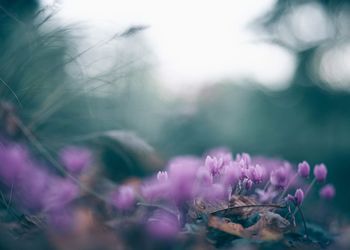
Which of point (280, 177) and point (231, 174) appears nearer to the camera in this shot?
point (231, 174)

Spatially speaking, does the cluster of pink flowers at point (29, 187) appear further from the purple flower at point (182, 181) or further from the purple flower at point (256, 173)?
the purple flower at point (256, 173)

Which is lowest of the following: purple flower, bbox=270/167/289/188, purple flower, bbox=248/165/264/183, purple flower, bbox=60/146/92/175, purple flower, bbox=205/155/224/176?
purple flower, bbox=270/167/289/188

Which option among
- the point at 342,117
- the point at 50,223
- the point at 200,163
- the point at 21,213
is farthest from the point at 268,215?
the point at 342,117

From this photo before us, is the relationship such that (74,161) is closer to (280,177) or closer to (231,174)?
(231,174)

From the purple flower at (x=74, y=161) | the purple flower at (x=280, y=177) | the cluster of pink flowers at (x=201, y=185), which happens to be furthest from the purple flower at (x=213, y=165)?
the purple flower at (x=74, y=161)

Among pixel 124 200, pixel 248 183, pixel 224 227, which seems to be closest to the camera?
pixel 224 227

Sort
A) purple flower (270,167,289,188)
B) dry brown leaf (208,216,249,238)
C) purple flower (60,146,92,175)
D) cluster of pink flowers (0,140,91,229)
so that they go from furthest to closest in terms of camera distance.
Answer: purple flower (60,146,92,175), purple flower (270,167,289,188), cluster of pink flowers (0,140,91,229), dry brown leaf (208,216,249,238)

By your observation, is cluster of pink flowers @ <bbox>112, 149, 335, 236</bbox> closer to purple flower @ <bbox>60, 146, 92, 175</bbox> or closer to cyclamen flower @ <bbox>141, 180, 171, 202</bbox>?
cyclamen flower @ <bbox>141, 180, 171, 202</bbox>

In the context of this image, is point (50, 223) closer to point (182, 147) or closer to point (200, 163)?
point (200, 163)

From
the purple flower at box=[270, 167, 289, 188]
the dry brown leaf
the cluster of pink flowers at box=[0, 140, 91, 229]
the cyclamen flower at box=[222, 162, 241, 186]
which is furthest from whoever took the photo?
the purple flower at box=[270, 167, 289, 188]

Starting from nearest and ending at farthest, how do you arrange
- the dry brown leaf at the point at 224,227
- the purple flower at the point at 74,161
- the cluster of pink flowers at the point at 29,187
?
the dry brown leaf at the point at 224,227 → the cluster of pink flowers at the point at 29,187 → the purple flower at the point at 74,161

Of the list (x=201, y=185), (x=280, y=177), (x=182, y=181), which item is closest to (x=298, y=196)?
(x=280, y=177)

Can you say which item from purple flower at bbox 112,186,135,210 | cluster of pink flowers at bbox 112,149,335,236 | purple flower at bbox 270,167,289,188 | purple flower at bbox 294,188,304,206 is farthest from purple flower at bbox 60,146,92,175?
purple flower at bbox 294,188,304,206
